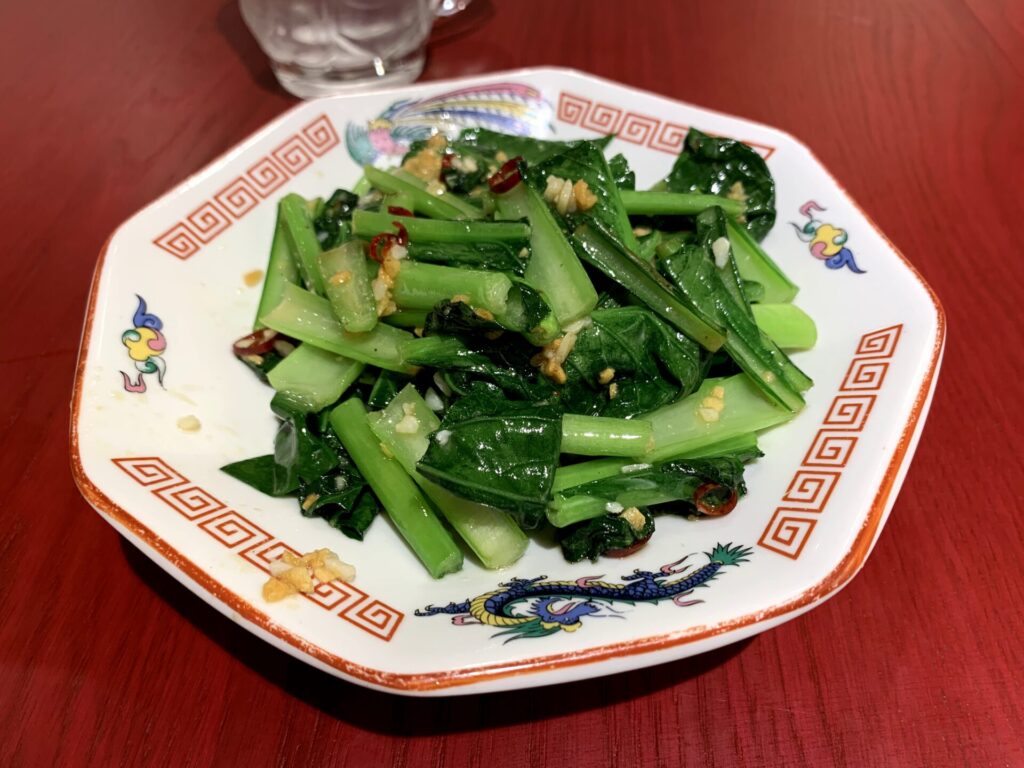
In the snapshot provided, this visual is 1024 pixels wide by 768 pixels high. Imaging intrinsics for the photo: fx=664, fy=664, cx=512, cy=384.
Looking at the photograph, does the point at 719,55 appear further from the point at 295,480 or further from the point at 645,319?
the point at 295,480

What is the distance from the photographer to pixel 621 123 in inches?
118

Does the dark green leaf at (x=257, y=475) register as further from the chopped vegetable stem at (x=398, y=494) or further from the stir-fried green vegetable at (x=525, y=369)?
the chopped vegetable stem at (x=398, y=494)

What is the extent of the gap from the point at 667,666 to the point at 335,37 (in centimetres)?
380

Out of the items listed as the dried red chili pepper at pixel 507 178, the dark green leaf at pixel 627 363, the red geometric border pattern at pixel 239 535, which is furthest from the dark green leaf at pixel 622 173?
the red geometric border pattern at pixel 239 535

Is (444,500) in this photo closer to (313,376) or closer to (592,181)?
(313,376)

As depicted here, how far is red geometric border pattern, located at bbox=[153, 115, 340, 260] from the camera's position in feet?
8.30

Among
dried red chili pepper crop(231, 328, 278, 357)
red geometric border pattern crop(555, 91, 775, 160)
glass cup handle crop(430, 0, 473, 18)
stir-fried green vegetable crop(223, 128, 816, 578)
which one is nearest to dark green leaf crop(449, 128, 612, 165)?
red geometric border pattern crop(555, 91, 775, 160)

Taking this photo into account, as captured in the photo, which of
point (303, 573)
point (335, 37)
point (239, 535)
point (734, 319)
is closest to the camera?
point (303, 573)

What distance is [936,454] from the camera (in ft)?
7.81

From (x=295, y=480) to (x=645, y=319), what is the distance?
122 cm

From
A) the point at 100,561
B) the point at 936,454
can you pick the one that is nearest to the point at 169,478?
the point at 100,561

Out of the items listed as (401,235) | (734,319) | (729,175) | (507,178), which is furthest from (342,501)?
(729,175)

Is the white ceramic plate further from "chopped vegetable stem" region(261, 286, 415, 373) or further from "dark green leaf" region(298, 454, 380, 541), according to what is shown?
"chopped vegetable stem" region(261, 286, 415, 373)

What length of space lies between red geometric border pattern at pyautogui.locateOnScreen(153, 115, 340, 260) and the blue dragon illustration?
1.71 m
